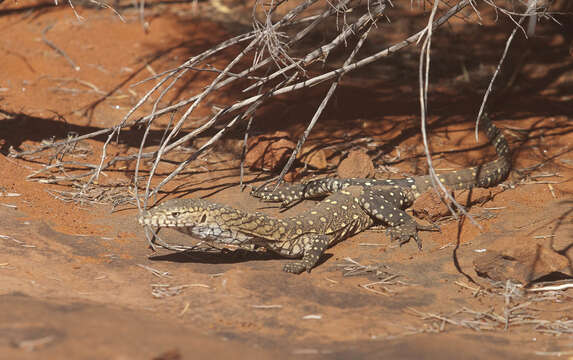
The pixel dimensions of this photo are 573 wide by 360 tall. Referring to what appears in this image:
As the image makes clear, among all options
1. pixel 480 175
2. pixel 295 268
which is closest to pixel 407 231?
pixel 295 268

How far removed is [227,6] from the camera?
1447 cm

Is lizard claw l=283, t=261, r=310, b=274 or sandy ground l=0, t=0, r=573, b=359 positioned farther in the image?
lizard claw l=283, t=261, r=310, b=274

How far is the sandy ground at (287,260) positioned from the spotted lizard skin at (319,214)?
220mm

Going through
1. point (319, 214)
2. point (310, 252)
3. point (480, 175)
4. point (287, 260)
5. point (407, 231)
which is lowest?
point (287, 260)

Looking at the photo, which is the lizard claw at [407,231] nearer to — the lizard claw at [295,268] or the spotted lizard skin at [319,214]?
the spotted lizard skin at [319,214]

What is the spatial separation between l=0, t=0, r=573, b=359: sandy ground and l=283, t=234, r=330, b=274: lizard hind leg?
0.16 metres

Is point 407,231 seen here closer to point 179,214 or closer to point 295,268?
point 295,268

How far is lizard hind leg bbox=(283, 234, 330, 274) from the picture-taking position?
18.9 ft

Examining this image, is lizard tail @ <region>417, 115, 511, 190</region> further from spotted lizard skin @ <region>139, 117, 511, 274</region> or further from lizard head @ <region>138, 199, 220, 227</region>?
lizard head @ <region>138, 199, 220, 227</region>

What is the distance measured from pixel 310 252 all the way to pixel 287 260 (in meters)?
0.41

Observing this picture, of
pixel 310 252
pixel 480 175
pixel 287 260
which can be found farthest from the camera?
pixel 480 175

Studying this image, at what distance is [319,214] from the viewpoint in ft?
21.4

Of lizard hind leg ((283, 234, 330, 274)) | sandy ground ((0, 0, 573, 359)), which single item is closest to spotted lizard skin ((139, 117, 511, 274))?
lizard hind leg ((283, 234, 330, 274))

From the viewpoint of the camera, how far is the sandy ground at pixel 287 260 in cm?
388
